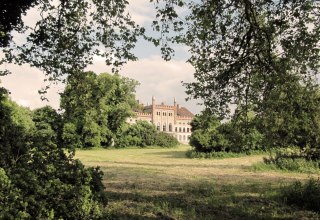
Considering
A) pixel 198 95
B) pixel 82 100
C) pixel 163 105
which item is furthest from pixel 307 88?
pixel 163 105

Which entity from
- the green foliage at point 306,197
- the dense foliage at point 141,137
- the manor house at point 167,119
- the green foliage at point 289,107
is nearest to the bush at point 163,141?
the dense foliage at point 141,137

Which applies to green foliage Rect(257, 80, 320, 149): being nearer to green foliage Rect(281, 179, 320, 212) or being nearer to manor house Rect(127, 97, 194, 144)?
green foliage Rect(281, 179, 320, 212)

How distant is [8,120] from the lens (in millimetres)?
6133

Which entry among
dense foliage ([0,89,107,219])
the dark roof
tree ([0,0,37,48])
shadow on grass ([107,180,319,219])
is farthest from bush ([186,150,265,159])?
the dark roof

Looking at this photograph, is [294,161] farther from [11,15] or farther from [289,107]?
[11,15]

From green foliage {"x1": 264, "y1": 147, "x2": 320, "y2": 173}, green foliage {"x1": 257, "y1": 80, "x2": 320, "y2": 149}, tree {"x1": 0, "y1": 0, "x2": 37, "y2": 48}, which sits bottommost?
green foliage {"x1": 264, "y1": 147, "x2": 320, "y2": 173}

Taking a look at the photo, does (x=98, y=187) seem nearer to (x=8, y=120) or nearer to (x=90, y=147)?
(x=8, y=120)

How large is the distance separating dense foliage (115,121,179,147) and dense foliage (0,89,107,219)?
212 ft

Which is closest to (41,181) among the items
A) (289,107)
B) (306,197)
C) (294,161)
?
(289,107)

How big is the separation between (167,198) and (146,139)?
2383 inches

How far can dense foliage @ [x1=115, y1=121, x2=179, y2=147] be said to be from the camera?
70625 mm

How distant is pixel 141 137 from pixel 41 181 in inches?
2637

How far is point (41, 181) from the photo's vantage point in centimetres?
544

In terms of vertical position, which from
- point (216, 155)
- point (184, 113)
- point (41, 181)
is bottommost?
point (216, 155)
